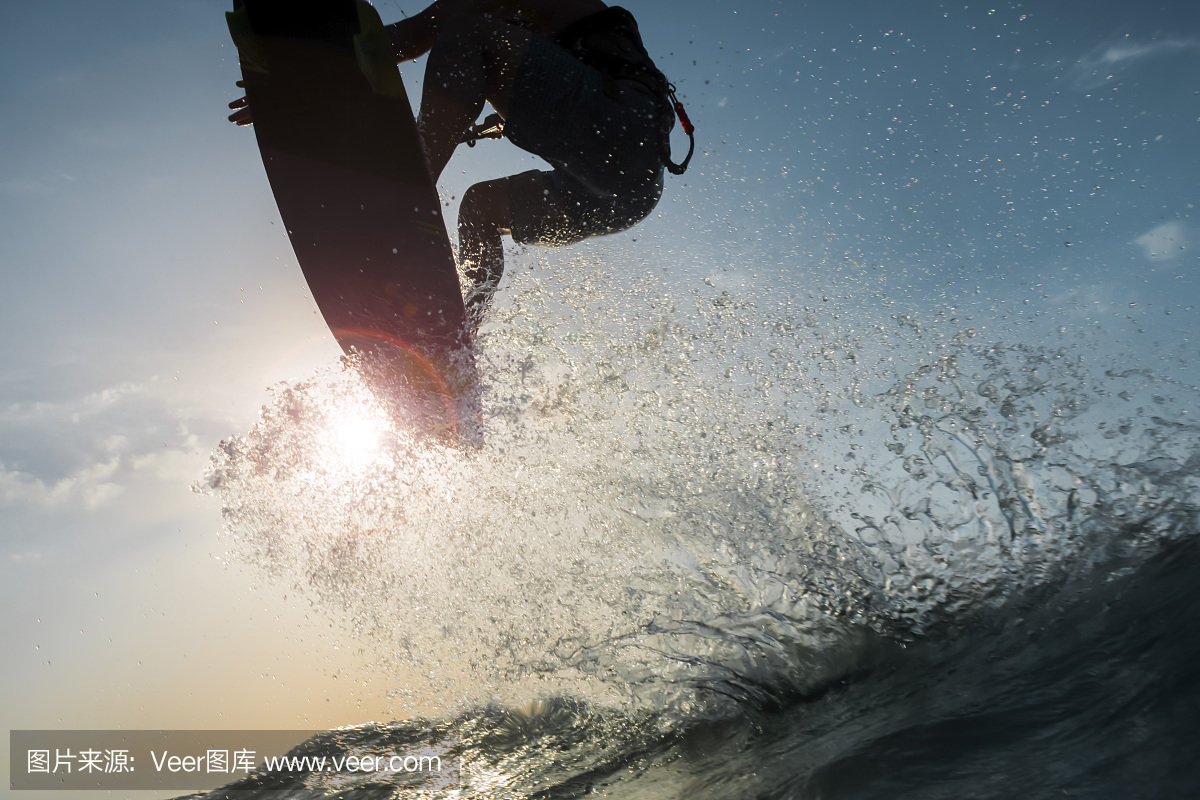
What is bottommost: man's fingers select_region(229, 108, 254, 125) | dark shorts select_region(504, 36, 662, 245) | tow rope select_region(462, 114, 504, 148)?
dark shorts select_region(504, 36, 662, 245)

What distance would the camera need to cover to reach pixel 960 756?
1.40 metres

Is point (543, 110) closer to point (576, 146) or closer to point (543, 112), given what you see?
point (543, 112)

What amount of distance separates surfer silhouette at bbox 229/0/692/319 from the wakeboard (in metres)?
0.17

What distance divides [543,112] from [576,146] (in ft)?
0.62

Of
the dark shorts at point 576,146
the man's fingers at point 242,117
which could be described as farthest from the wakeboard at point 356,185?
the dark shorts at point 576,146

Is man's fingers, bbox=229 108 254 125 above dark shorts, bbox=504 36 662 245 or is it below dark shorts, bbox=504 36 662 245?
above

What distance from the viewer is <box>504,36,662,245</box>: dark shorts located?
237cm

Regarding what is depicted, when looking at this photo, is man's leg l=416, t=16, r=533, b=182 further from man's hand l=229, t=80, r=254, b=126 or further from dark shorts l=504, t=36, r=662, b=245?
man's hand l=229, t=80, r=254, b=126

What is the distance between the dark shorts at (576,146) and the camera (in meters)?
2.37

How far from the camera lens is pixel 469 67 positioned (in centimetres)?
238

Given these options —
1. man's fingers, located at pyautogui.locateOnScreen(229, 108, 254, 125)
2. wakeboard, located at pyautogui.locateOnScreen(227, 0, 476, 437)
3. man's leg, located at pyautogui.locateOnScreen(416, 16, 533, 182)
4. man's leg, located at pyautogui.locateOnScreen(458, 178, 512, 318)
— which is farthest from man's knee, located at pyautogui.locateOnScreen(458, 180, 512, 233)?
man's fingers, located at pyautogui.locateOnScreen(229, 108, 254, 125)

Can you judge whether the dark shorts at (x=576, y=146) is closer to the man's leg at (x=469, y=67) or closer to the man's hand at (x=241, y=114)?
the man's leg at (x=469, y=67)

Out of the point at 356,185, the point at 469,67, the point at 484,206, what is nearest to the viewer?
the point at 469,67

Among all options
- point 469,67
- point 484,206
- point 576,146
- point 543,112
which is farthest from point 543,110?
point 484,206
